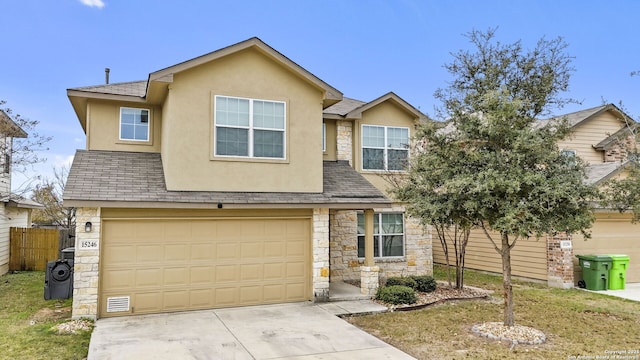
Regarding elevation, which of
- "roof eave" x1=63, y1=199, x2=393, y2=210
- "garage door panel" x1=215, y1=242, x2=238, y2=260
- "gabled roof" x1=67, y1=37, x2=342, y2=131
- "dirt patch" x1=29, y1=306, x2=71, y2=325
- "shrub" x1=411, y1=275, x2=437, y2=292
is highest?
"gabled roof" x1=67, y1=37, x2=342, y2=131

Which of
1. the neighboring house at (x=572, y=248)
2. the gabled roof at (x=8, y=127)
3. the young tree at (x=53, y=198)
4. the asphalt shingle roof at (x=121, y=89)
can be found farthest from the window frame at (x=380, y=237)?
the young tree at (x=53, y=198)

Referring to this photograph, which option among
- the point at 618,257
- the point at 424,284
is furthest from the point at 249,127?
the point at 618,257

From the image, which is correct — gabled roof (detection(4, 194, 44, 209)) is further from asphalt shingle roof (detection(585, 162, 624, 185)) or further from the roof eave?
asphalt shingle roof (detection(585, 162, 624, 185))

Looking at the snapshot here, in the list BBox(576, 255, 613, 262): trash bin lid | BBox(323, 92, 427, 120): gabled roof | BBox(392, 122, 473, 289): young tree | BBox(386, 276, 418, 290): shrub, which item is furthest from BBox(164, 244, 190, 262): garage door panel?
BBox(576, 255, 613, 262): trash bin lid

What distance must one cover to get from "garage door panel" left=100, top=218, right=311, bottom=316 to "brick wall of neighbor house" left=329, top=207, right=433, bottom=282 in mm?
A: 2414

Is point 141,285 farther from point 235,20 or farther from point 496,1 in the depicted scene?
point 496,1

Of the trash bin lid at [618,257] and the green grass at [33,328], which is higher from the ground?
the trash bin lid at [618,257]

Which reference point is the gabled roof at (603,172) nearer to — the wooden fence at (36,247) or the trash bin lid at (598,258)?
the trash bin lid at (598,258)

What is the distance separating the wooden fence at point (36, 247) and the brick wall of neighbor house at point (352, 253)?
11.4 meters

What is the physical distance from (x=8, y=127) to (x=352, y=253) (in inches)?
424

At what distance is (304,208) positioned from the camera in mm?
10484

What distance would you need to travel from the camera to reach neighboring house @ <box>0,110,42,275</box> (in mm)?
12956

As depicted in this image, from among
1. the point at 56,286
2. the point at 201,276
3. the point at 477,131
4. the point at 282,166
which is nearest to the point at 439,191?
the point at 477,131

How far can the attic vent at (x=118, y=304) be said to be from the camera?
8992 millimetres
